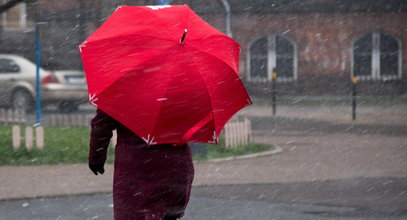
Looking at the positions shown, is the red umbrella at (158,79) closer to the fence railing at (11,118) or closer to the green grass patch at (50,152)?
the green grass patch at (50,152)

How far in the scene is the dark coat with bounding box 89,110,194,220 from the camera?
4191 millimetres

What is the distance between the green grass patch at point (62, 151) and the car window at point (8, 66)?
9449 millimetres

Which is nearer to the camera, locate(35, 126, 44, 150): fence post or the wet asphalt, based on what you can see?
the wet asphalt

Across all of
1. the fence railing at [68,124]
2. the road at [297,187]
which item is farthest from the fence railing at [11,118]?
the road at [297,187]

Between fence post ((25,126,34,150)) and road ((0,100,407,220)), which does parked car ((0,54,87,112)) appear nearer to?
road ((0,100,407,220))

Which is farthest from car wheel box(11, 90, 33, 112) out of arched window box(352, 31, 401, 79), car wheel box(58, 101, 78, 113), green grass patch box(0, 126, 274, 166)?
arched window box(352, 31, 401, 79)

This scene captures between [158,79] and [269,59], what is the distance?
33479 mm

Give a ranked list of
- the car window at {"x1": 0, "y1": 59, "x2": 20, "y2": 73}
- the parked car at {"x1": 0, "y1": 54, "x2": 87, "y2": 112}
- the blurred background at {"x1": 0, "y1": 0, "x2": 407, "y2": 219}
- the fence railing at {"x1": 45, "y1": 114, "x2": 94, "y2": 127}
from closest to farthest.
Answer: the blurred background at {"x1": 0, "y1": 0, "x2": 407, "y2": 219} → the fence railing at {"x1": 45, "y1": 114, "x2": 94, "y2": 127} → the parked car at {"x1": 0, "y1": 54, "x2": 87, "y2": 112} → the car window at {"x1": 0, "y1": 59, "x2": 20, "y2": 73}

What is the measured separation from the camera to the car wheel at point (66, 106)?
23250mm

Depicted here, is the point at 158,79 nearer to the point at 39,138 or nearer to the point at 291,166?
the point at 291,166

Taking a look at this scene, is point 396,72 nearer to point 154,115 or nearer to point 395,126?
point 395,126

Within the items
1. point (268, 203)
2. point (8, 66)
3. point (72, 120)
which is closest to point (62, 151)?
point (268, 203)

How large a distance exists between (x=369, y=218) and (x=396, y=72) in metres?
30.1

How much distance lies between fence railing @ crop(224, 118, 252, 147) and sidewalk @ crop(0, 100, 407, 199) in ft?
2.11
